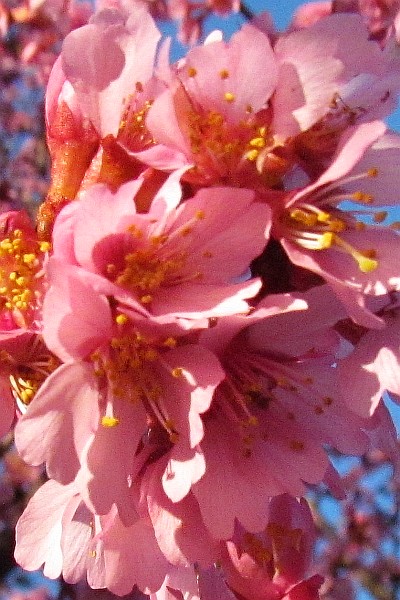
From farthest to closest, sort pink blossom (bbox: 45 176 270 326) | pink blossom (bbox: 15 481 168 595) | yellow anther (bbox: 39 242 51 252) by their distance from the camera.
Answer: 1. pink blossom (bbox: 15 481 168 595)
2. yellow anther (bbox: 39 242 51 252)
3. pink blossom (bbox: 45 176 270 326)

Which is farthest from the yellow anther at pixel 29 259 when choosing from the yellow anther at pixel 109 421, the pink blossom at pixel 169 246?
the yellow anther at pixel 109 421

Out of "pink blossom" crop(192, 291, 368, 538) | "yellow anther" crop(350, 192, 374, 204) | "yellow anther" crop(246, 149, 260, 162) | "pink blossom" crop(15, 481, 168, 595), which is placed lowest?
"pink blossom" crop(15, 481, 168, 595)

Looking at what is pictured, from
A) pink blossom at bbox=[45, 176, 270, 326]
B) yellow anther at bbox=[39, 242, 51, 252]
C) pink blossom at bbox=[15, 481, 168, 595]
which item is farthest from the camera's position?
pink blossom at bbox=[15, 481, 168, 595]

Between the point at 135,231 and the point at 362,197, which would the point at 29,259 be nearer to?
the point at 135,231

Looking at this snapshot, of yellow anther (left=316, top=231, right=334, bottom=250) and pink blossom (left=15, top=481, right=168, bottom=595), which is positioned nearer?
yellow anther (left=316, top=231, right=334, bottom=250)

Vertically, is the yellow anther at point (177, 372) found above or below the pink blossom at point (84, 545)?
above

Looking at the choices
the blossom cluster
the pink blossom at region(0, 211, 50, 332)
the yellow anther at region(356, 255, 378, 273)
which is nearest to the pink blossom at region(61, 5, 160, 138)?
the blossom cluster

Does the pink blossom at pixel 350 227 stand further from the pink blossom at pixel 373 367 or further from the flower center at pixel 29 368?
the flower center at pixel 29 368

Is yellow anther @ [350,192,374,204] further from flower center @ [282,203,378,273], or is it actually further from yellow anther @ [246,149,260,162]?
yellow anther @ [246,149,260,162]

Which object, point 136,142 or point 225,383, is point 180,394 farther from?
point 136,142

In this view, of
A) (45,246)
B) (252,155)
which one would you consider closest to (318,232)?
(252,155)
